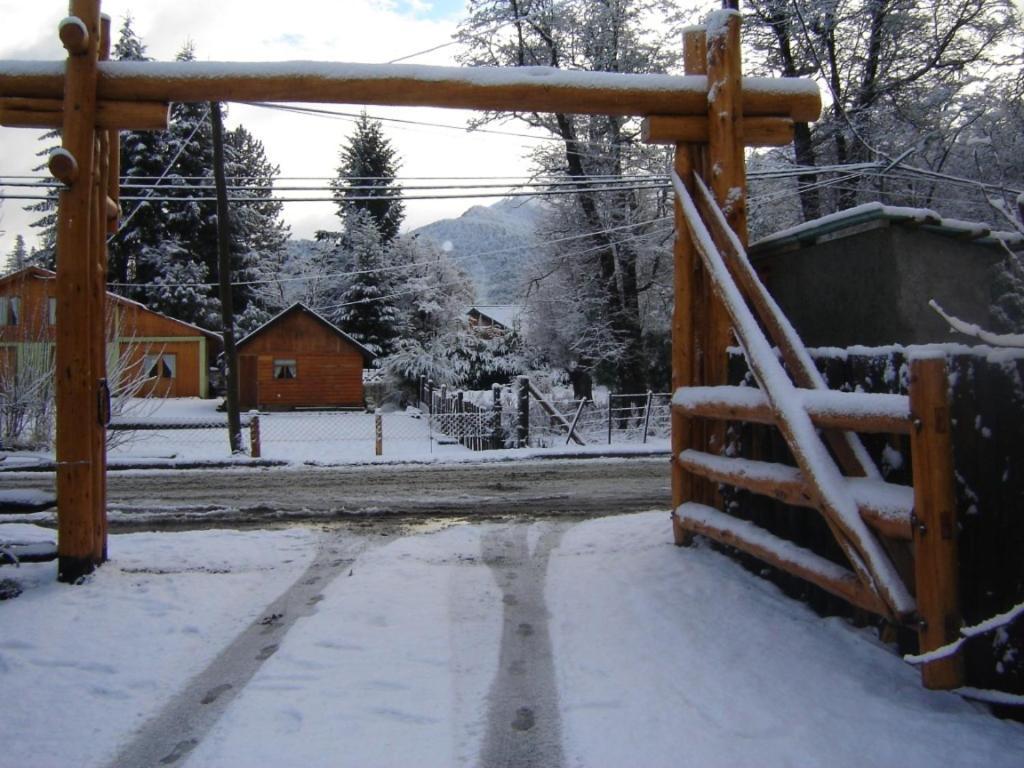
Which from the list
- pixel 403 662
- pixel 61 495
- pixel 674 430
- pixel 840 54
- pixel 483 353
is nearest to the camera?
pixel 403 662

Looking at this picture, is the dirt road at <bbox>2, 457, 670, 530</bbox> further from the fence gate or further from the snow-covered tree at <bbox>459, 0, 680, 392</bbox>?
the snow-covered tree at <bbox>459, 0, 680, 392</bbox>

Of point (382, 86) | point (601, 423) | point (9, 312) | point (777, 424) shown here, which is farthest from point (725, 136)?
point (601, 423)

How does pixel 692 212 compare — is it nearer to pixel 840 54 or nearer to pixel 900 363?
pixel 900 363

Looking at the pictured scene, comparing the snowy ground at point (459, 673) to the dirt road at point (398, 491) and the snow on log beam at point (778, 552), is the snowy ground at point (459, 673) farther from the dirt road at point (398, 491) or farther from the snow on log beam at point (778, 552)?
the dirt road at point (398, 491)

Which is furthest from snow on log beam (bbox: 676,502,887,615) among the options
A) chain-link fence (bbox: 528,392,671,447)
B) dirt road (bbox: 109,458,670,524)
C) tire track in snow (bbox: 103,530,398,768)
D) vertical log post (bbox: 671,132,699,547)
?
chain-link fence (bbox: 528,392,671,447)

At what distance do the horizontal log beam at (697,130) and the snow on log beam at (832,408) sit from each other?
1.94 m

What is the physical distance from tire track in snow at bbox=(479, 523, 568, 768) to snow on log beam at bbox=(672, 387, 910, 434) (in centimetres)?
174

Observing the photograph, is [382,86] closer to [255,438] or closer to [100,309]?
[100,309]

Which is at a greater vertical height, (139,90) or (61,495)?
(139,90)

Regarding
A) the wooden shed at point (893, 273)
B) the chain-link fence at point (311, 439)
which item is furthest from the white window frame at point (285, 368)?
the wooden shed at point (893, 273)

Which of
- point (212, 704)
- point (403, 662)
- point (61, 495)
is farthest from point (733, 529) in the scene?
point (61, 495)

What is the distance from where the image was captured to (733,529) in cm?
484

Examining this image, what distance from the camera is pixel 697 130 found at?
563 centimetres

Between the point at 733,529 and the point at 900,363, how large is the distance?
1.75m
